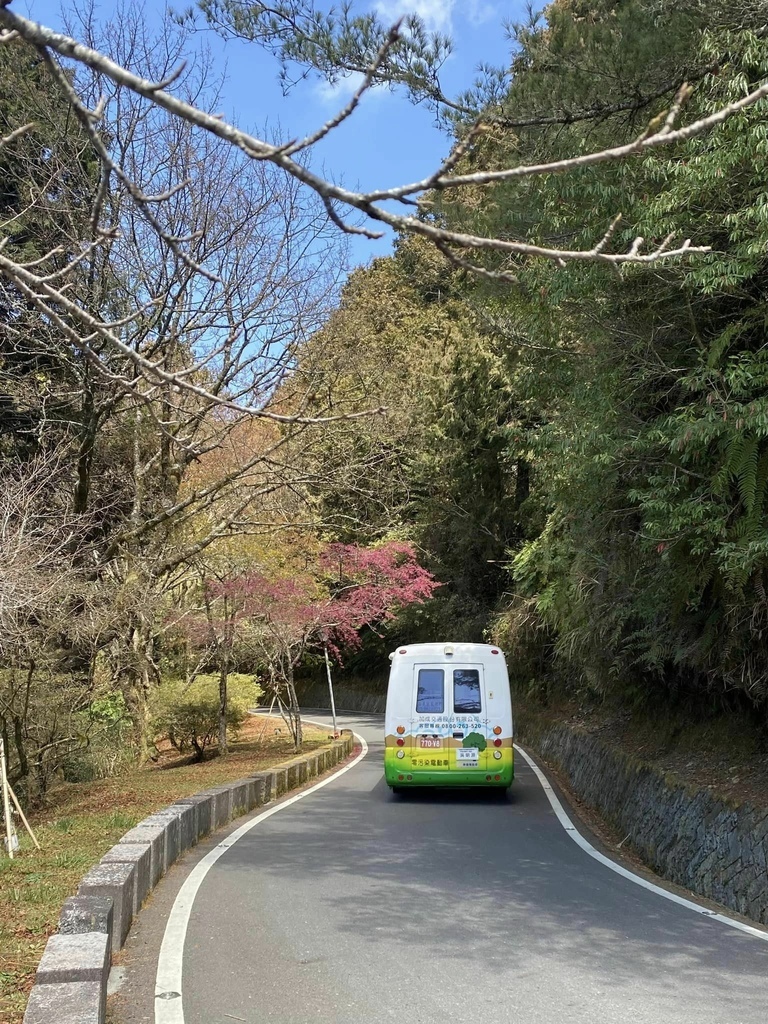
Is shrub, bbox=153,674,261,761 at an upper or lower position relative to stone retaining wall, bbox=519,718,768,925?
upper

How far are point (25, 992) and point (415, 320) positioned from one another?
36133mm

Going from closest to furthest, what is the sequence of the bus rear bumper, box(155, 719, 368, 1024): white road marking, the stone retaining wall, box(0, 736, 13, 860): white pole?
1. box(155, 719, 368, 1024): white road marking
2. the stone retaining wall
3. box(0, 736, 13, 860): white pole
4. the bus rear bumper

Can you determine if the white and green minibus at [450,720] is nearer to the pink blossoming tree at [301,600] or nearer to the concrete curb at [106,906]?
the concrete curb at [106,906]

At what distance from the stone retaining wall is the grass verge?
5641 mm

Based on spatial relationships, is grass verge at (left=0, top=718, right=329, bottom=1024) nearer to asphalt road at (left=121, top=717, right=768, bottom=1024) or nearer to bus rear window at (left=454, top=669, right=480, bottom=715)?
asphalt road at (left=121, top=717, right=768, bottom=1024)

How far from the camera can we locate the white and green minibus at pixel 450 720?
1350 centimetres

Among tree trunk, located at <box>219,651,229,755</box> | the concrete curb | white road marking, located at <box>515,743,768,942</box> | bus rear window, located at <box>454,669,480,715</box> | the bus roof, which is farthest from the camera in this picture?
tree trunk, located at <box>219,651,229,755</box>

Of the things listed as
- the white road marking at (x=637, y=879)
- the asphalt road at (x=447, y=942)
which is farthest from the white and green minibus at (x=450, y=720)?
the asphalt road at (x=447, y=942)

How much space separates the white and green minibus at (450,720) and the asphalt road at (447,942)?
3.13 meters

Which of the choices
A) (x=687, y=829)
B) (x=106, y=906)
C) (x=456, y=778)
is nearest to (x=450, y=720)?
(x=456, y=778)

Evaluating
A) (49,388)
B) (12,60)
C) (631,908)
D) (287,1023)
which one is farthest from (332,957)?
(12,60)

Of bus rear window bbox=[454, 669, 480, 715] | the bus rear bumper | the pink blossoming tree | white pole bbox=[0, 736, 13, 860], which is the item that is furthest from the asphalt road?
the pink blossoming tree

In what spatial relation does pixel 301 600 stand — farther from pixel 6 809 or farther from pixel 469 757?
pixel 6 809

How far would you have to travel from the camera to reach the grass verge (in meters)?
5.61
